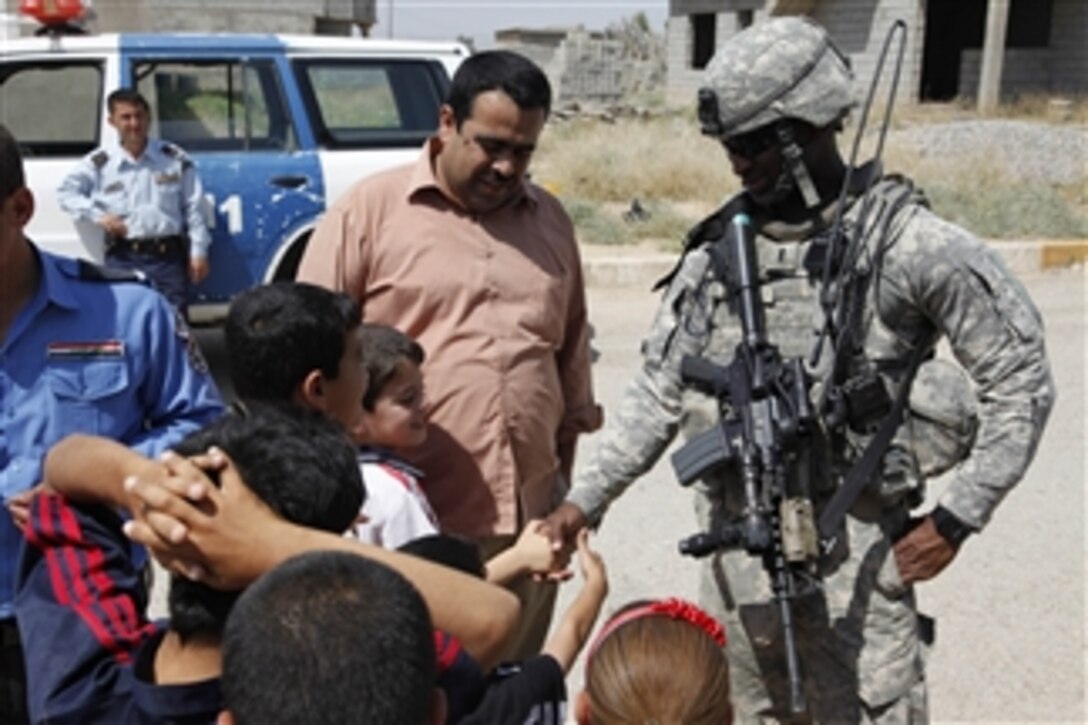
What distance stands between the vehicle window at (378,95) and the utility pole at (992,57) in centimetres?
1699

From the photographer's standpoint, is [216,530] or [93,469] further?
[93,469]

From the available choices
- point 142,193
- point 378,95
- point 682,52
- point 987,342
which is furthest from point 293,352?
point 682,52

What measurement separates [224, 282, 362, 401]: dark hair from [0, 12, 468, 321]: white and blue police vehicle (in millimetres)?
5232

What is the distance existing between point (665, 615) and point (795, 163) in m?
1.02

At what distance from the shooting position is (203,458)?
158 cm

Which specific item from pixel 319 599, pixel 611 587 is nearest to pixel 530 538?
pixel 319 599

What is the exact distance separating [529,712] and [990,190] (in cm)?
1303

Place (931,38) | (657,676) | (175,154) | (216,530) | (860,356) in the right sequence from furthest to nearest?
1. (931,38)
2. (175,154)
3. (860,356)
4. (657,676)
5. (216,530)

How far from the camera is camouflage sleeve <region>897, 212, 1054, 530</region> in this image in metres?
2.50

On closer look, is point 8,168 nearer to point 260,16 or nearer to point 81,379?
point 81,379

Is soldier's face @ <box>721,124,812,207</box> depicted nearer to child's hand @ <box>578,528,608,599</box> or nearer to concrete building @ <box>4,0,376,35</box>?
child's hand @ <box>578,528,608,599</box>

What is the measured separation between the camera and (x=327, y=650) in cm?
131

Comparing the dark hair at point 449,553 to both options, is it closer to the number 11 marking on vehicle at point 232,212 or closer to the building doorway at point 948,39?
the number 11 marking on vehicle at point 232,212

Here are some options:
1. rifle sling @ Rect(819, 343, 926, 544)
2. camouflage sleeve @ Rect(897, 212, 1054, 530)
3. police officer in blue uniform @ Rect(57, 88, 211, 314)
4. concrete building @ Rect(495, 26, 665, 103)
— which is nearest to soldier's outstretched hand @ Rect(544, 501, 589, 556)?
rifle sling @ Rect(819, 343, 926, 544)
